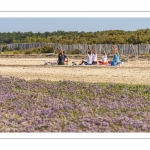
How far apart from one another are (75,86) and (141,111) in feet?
12.7

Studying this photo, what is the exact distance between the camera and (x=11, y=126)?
10.5m

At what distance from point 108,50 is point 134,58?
1244cm

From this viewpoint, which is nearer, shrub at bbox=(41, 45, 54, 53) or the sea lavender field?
the sea lavender field

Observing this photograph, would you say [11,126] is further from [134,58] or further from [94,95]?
[134,58]

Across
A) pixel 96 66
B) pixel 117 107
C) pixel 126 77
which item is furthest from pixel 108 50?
pixel 117 107

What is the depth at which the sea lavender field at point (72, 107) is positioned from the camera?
33.8 feet

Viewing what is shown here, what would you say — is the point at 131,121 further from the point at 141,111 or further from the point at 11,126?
the point at 11,126

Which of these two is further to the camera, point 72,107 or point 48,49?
point 48,49

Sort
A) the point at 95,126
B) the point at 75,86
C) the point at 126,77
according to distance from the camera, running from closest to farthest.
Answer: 1. the point at 95,126
2. the point at 75,86
3. the point at 126,77

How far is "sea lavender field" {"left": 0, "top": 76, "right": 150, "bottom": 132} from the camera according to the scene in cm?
1031

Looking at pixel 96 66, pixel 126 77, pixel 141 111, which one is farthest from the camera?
pixel 96 66

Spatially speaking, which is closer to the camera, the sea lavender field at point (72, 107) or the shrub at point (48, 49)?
the sea lavender field at point (72, 107)

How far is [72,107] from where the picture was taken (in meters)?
12.3
